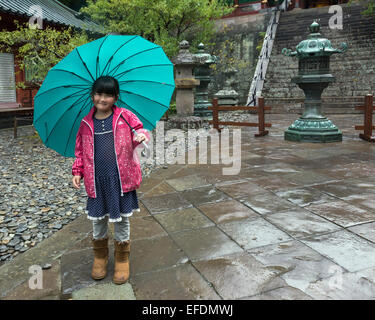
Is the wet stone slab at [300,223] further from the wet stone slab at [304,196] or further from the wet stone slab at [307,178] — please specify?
the wet stone slab at [307,178]

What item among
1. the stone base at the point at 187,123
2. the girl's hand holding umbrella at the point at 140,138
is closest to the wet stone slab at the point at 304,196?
the girl's hand holding umbrella at the point at 140,138

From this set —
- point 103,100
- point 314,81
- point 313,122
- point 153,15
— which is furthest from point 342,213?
point 153,15

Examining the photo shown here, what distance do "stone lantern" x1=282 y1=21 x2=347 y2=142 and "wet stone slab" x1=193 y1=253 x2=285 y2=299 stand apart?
5638mm

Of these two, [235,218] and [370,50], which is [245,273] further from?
[370,50]

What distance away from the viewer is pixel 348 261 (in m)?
2.78

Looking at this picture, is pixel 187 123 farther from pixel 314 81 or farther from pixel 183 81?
pixel 314 81

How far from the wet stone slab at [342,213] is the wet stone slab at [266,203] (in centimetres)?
26

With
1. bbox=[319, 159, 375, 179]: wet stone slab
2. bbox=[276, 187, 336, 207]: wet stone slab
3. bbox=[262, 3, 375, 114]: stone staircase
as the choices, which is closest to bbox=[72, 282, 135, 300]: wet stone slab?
bbox=[276, 187, 336, 207]: wet stone slab

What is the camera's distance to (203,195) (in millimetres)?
4562

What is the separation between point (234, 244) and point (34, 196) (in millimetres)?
2999

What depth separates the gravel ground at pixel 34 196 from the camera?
362cm

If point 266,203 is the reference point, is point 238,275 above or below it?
below

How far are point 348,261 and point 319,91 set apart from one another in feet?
20.1

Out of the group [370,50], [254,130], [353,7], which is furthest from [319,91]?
[353,7]
